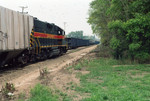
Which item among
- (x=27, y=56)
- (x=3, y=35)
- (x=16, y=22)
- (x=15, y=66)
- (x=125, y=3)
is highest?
(x=125, y=3)

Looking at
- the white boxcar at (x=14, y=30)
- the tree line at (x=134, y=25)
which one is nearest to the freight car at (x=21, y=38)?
the white boxcar at (x=14, y=30)

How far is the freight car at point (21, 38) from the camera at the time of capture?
993cm

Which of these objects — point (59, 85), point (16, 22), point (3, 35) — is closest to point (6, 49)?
point (3, 35)

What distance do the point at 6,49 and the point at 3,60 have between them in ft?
3.04

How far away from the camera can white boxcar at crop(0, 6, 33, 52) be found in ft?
31.9

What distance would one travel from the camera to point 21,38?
11.6 meters

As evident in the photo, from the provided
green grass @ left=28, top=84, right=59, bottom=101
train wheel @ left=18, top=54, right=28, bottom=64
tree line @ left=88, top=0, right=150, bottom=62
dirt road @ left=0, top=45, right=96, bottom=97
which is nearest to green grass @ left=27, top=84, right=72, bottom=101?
green grass @ left=28, top=84, right=59, bottom=101

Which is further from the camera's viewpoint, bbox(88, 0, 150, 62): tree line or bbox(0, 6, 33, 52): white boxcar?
bbox(88, 0, 150, 62): tree line

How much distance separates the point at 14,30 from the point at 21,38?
0.99m

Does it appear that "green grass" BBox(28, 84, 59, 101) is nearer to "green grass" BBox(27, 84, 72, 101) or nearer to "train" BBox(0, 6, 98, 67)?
"green grass" BBox(27, 84, 72, 101)

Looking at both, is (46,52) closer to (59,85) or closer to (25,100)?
(59,85)

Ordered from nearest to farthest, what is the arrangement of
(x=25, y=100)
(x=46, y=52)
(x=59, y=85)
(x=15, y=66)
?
(x=25, y=100)
(x=59, y=85)
(x=15, y=66)
(x=46, y=52)

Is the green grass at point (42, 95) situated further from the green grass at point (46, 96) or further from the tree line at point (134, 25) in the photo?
the tree line at point (134, 25)

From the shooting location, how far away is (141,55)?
11789 millimetres
